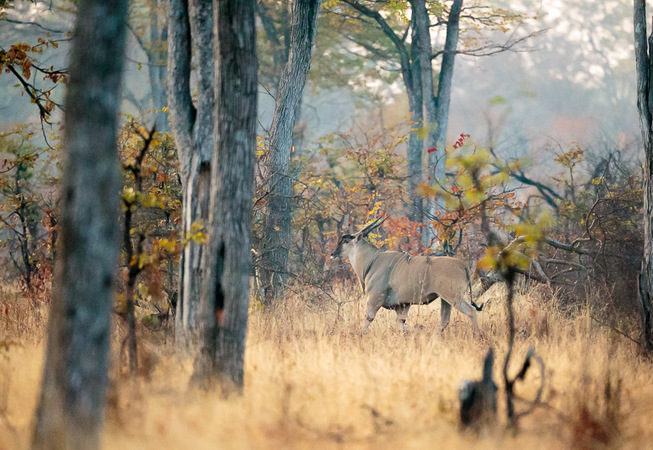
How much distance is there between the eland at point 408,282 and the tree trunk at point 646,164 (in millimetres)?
2363

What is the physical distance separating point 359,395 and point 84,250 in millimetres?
2988

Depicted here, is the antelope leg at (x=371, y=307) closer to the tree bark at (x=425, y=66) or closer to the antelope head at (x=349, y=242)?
the antelope head at (x=349, y=242)

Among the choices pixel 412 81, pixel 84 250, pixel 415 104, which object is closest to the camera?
pixel 84 250

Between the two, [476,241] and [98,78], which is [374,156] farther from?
[98,78]

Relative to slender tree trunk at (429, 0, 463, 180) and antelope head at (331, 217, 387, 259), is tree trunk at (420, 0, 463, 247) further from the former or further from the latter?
antelope head at (331, 217, 387, 259)

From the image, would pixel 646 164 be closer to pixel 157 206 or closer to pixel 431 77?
pixel 157 206

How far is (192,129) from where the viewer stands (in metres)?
7.31

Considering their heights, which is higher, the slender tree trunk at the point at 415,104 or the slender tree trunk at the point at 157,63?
the slender tree trunk at the point at 157,63

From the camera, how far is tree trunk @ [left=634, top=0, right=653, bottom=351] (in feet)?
28.3

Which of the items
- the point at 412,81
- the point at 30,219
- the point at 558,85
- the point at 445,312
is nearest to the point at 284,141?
the point at 445,312

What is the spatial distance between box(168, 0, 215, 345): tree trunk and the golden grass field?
2.54ft

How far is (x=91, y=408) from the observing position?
4.64 metres

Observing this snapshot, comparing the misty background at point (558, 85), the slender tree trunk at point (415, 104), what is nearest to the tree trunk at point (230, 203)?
the slender tree trunk at point (415, 104)

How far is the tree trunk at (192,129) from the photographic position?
7.16 m
